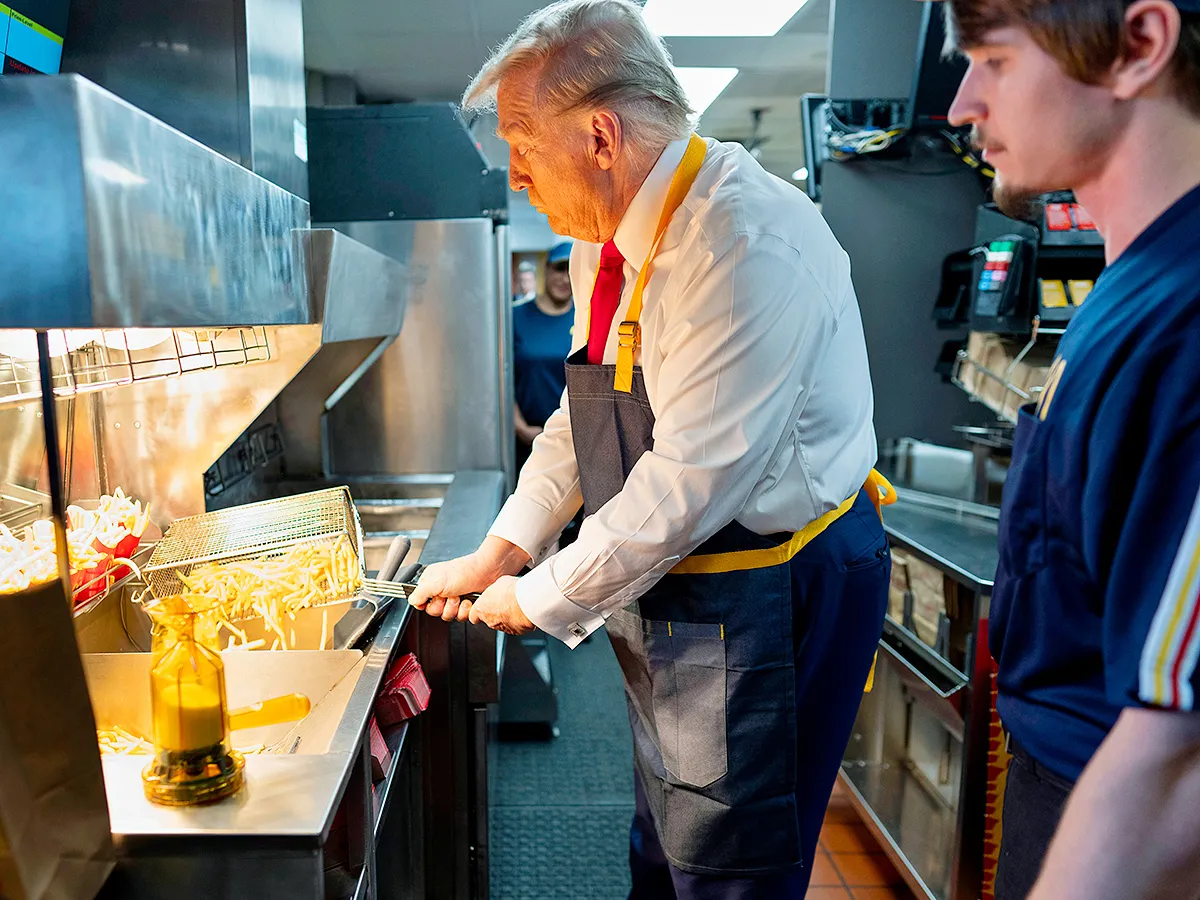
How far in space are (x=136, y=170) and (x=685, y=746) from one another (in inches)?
42.9

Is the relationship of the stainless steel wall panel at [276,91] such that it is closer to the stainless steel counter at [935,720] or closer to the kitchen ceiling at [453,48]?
the stainless steel counter at [935,720]

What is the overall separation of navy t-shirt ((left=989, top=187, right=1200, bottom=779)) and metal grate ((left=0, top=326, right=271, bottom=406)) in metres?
1.19

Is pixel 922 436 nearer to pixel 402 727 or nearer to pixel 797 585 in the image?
pixel 797 585

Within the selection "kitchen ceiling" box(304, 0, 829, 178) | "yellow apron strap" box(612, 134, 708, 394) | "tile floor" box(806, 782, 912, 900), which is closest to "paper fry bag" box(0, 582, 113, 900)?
"yellow apron strap" box(612, 134, 708, 394)

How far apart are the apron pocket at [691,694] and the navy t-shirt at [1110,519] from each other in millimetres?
534

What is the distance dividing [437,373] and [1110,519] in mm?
2561

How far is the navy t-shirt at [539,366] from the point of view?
153 inches

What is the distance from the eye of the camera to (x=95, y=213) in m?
0.71

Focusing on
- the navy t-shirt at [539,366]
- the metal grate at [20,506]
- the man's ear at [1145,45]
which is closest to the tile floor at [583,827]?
the navy t-shirt at [539,366]

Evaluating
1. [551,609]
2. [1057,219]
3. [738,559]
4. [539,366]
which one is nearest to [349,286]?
[551,609]

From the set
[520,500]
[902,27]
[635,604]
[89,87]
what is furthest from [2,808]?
[902,27]

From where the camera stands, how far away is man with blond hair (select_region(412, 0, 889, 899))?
4.13 feet

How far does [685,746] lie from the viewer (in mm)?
1405

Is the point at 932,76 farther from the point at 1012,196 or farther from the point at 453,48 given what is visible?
the point at 453,48
